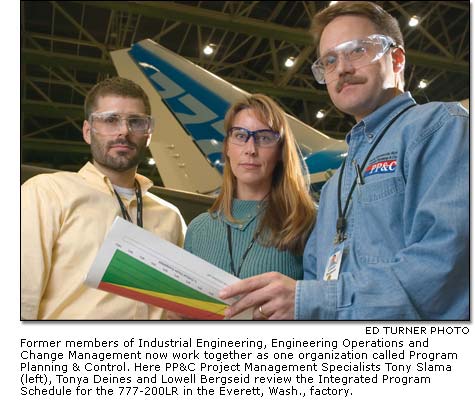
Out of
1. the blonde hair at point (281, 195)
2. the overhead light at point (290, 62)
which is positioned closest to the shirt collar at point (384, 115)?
the blonde hair at point (281, 195)

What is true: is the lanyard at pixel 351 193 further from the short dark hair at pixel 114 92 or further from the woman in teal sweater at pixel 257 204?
the short dark hair at pixel 114 92

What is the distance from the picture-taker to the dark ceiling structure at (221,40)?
9.48m

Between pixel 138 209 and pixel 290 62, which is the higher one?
pixel 290 62

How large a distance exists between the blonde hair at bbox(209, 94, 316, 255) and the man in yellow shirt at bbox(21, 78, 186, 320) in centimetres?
31

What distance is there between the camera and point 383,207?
4.19ft

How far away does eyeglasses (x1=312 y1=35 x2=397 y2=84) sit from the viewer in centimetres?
143

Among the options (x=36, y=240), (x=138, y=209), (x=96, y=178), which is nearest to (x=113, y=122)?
(x=96, y=178)

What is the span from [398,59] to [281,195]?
65 centimetres

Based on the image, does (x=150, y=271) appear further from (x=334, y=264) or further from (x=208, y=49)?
(x=208, y=49)

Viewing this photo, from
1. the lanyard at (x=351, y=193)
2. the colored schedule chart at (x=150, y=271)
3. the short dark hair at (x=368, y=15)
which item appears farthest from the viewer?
the short dark hair at (x=368, y=15)

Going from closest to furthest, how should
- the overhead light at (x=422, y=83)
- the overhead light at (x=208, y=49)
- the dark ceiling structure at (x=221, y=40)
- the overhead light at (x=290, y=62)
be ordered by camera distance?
the dark ceiling structure at (x=221, y=40), the overhead light at (x=208, y=49), the overhead light at (x=290, y=62), the overhead light at (x=422, y=83)

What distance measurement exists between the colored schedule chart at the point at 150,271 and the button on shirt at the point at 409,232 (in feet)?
0.80

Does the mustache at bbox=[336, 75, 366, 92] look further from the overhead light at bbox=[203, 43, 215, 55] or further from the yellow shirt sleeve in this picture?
the overhead light at bbox=[203, 43, 215, 55]
